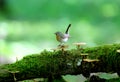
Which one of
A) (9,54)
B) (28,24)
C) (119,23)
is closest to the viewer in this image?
(9,54)

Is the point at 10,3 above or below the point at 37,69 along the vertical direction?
above

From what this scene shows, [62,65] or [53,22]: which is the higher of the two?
[53,22]

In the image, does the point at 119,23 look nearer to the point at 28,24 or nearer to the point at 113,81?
the point at 28,24

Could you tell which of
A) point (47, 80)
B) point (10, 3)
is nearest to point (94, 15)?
point (10, 3)

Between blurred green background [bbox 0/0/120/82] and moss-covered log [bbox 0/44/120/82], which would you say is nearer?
moss-covered log [bbox 0/44/120/82]

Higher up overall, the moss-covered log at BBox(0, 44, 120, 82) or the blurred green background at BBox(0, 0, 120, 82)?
the blurred green background at BBox(0, 0, 120, 82)
